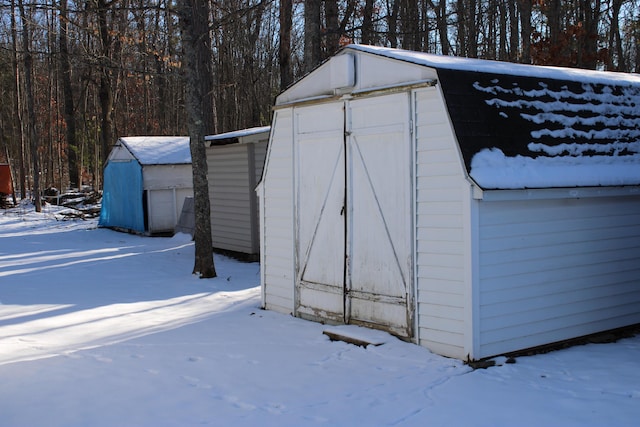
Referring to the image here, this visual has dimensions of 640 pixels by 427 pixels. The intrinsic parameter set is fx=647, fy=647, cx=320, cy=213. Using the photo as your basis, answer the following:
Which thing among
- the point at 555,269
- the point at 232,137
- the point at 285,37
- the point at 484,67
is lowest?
the point at 555,269

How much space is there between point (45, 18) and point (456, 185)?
27.8 m

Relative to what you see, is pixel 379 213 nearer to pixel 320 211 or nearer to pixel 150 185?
pixel 320 211

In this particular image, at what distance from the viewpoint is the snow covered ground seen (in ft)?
15.6

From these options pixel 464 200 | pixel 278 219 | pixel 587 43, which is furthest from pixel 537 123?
pixel 587 43

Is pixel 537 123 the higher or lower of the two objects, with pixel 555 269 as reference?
higher

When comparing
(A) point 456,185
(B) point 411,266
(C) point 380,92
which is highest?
(C) point 380,92

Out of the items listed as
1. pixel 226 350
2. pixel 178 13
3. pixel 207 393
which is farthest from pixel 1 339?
pixel 178 13

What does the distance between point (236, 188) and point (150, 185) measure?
15.7 ft

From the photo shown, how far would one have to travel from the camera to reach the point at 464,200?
5945 millimetres

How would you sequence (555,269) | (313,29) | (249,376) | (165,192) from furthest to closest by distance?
(165,192), (313,29), (555,269), (249,376)

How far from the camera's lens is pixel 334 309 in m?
7.58

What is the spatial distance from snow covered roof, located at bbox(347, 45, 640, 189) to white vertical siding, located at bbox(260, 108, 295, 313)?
161 cm

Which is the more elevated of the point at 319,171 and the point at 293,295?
the point at 319,171

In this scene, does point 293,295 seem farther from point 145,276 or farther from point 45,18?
point 45,18
